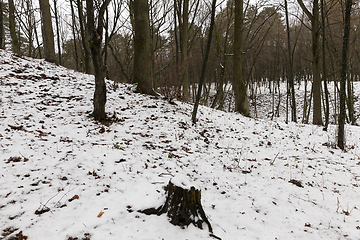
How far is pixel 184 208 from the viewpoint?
2.72 meters

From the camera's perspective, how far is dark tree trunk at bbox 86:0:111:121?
5.29 m

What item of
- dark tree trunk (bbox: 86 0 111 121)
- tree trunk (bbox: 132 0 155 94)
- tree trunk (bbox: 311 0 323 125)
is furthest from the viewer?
tree trunk (bbox: 311 0 323 125)

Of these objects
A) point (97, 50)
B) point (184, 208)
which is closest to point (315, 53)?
point (97, 50)

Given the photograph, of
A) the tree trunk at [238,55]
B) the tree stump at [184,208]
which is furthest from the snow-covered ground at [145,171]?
the tree trunk at [238,55]

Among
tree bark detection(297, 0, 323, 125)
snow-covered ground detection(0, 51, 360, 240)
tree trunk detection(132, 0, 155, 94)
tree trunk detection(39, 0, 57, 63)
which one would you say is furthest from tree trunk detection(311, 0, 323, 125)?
tree trunk detection(39, 0, 57, 63)

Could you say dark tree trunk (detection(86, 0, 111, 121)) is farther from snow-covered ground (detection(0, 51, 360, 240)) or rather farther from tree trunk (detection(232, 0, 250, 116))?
tree trunk (detection(232, 0, 250, 116))

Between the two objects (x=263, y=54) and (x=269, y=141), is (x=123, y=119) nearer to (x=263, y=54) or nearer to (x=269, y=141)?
(x=269, y=141)

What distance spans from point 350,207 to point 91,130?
632 centimetres

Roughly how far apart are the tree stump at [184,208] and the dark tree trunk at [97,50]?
4.17 metres

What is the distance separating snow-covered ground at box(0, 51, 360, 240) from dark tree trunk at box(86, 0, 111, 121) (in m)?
0.54

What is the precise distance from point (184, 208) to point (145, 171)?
1.54 meters

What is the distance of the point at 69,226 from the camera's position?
2398 mm

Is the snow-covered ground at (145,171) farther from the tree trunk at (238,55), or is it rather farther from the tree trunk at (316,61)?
the tree trunk at (316,61)

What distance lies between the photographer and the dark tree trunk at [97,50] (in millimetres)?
5293
